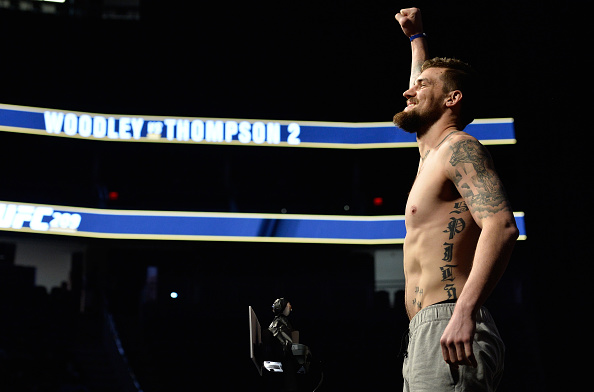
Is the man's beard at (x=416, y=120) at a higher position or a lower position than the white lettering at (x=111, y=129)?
lower

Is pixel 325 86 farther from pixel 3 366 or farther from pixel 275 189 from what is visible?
pixel 3 366

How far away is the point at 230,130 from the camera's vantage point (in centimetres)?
1285

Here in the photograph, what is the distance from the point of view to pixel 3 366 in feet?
32.0

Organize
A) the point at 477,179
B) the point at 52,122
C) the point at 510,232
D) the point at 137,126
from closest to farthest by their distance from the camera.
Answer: the point at 510,232 → the point at 477,179 → the point at 52,122 → the point at 137,126

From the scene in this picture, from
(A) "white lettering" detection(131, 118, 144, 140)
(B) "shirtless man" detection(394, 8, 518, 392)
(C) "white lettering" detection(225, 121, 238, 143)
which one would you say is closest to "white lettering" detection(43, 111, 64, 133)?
(A) "white lettering" detection(131, 118, 144, 140)

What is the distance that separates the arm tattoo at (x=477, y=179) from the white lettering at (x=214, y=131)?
418 inches

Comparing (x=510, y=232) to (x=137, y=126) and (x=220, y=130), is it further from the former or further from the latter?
(x=137, y=126)

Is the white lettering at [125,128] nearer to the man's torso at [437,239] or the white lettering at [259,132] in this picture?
the white lettering at [259,132]

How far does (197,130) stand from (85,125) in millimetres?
2084

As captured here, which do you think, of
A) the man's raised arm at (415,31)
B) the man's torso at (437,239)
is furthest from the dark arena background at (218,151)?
the man's torso at (437,239)

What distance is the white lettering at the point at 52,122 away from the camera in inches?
Answer: 482

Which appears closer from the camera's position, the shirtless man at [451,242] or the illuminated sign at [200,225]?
the shirtless man at [451,242]

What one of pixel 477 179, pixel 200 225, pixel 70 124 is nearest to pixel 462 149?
pixel 477 179

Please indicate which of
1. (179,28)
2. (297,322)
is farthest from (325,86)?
(297,322)
